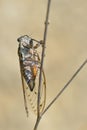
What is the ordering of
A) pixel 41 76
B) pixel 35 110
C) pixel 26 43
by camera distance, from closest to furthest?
pixel 41 76 → pixel 35 110 → pixel 26 43

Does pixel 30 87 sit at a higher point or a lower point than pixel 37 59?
lower

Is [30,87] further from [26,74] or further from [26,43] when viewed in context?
[26,43]

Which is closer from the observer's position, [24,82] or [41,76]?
[41,76]

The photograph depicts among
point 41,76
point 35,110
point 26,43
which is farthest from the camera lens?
point 26,43

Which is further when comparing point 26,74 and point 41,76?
point 26,74

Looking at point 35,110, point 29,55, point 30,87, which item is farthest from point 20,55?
point 35,110

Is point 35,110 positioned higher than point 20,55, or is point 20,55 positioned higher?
point 20,55

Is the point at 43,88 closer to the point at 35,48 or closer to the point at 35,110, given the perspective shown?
the point at 35,110

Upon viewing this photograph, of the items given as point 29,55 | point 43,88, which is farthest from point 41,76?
point 29,55
